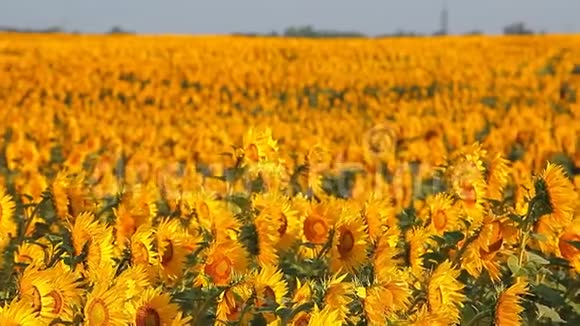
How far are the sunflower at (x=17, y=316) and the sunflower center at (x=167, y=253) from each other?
784mm

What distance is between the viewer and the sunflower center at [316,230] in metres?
2.98

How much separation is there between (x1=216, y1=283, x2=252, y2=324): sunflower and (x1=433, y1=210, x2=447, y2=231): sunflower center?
1.04 metres

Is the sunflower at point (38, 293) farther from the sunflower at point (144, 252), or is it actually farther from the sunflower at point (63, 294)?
the sunflower at point (144, 252)

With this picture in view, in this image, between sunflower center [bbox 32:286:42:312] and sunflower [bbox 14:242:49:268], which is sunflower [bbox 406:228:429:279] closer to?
sunflower [bbox 14:242:49:268]

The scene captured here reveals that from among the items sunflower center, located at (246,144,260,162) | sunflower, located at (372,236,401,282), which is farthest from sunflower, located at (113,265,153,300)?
sunflower center, located at (246,144,260,162)

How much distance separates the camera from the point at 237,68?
19672 mm

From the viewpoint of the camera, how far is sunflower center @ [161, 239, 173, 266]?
2.74 meters

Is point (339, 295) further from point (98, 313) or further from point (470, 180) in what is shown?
point (470, 180)

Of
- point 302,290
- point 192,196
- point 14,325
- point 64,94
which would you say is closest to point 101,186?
point 192,196

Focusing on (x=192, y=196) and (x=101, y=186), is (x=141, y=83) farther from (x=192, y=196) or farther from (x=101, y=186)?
(x=192, y=196)

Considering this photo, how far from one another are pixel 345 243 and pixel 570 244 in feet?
1.97

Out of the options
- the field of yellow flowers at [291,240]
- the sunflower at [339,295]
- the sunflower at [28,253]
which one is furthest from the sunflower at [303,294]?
the sunflower at [28,253]

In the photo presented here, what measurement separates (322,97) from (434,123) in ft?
22.6

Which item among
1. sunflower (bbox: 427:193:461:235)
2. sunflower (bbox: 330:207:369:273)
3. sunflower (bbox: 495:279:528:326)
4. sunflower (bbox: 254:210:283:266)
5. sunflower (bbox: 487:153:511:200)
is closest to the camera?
sunflower (bbox: 495:279:528:326)
